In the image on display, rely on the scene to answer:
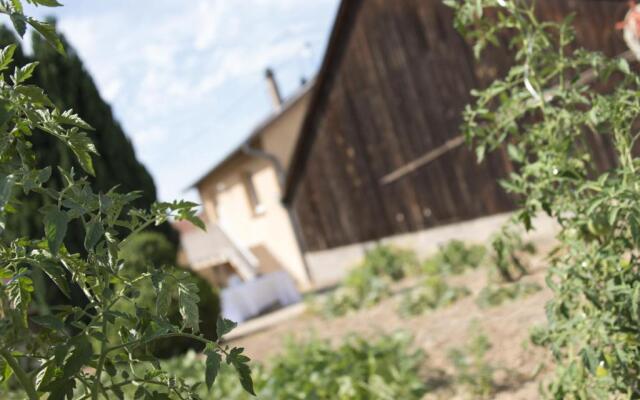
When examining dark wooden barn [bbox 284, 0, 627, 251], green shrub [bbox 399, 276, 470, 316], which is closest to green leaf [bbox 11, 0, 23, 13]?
green shrub [bbox 399, 276, 470, 316]

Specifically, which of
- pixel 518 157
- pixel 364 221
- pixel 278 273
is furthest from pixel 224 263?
pixel 518 157

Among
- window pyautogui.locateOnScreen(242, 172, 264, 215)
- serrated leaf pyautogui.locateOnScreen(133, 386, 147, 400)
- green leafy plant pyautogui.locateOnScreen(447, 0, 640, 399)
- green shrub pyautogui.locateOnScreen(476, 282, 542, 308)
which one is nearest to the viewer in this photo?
serrated leaf pyautogui.locateOnScreen(133, 386, 147, 400)

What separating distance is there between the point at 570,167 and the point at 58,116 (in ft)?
5.14

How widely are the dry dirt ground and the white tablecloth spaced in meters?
5.09

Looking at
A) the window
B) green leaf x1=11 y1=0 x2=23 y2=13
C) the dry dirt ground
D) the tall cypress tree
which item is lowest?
the dry dirt ground

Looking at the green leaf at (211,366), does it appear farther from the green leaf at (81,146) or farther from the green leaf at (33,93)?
the green leaf at (33,93)

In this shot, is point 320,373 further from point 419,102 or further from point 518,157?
point 419,102

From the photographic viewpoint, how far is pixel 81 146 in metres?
1.40

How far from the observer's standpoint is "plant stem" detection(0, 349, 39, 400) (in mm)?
1323

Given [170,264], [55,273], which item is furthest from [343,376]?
[170,264]

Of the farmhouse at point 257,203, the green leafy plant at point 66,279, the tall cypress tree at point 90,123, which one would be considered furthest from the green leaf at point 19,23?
the farmhouse at point 257,203

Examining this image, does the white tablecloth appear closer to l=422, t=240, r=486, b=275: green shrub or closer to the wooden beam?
the wooden beam

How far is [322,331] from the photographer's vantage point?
959 centimetres

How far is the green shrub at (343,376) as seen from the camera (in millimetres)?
4625
